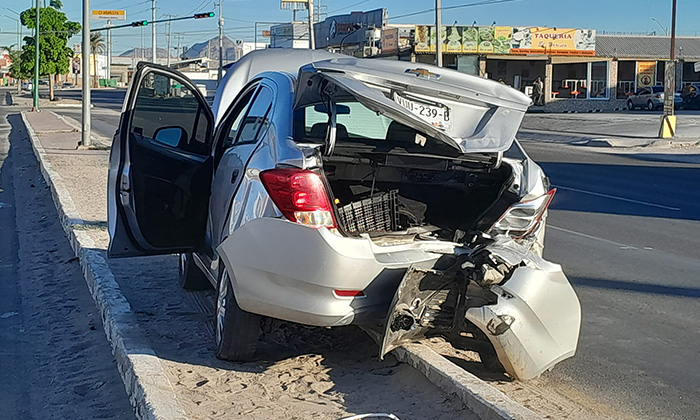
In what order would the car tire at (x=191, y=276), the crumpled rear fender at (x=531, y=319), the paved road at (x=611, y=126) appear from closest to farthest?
1. the crumpled rear fender at (x=531, y=319)
2. the car tire at (x=191, y=276)
3. the paved road at (x=611, y=126)

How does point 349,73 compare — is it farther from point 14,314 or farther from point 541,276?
point 14,314

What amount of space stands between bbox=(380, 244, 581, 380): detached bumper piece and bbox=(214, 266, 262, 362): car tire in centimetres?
94

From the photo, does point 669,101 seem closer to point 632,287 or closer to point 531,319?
point 632,287

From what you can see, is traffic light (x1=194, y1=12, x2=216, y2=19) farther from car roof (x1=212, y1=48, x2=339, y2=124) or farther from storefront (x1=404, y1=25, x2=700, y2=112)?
car roof (x1=212, y1=48, x2=339, y2=124)

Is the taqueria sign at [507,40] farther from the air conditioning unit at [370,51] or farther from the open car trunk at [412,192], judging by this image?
the open car trunk at [412,192]

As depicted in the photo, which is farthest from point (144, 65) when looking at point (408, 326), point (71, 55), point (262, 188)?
point (71, 55)

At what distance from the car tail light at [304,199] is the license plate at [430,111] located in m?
0.62

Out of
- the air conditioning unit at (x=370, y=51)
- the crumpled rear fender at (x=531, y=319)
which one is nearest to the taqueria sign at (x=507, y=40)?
the air conditioning unit at (x=370, y=51)

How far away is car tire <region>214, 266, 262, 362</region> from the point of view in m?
5.23

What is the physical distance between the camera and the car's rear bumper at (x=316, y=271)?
15.4 ft

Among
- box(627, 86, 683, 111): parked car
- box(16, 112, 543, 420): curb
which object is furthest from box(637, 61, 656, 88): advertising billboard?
box(16, 112, 543, 420): curb

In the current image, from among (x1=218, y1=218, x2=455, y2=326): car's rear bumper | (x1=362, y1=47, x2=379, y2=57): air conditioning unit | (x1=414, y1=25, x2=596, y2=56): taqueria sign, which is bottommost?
(x1=218, y1=218, x2=455, y2=326): car's rear bumper

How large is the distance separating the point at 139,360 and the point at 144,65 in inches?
88.8

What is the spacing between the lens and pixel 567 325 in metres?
4.94
